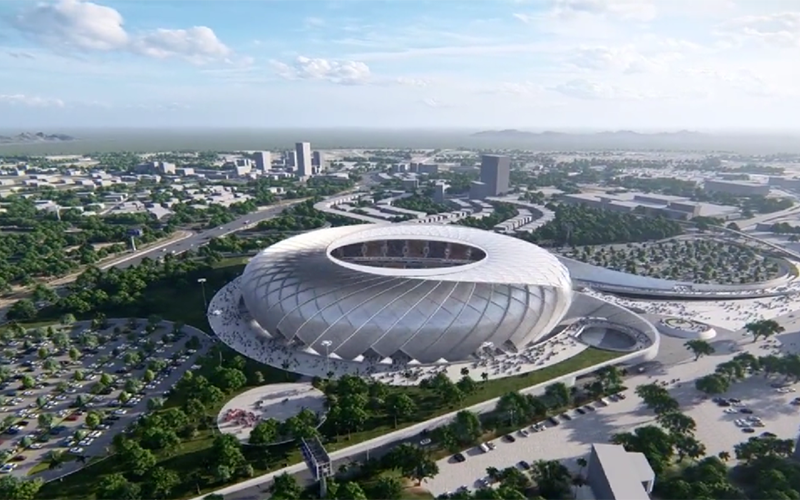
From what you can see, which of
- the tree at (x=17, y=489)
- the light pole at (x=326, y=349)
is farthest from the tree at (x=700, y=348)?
the tree at (x=17, y=489)

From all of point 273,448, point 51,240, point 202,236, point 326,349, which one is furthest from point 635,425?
point 51,240

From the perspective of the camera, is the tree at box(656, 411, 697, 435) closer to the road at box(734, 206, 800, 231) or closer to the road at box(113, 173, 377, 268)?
the road at box(113, 173, 377, 268)

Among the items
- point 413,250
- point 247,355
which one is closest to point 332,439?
point 247,355

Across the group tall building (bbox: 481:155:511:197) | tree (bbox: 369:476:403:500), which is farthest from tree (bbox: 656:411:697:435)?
tall building (bbox: 481:155:511:197)

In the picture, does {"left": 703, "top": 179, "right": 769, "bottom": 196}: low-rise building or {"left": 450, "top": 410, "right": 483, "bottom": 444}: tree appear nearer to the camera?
{"left": 450, "top": 410, "right": 483, "bottom": 444}: tree

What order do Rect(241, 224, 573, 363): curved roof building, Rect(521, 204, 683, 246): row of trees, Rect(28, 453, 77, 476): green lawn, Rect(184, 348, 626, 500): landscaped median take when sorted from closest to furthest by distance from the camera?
Rect(28, 453, 77, 476): green lawn < Rect(184, 348, 626, 500): landscaped median < Rect(241, 224, 573, 363): curved roof building < Rect(521, 204, 683, 246): row of trees

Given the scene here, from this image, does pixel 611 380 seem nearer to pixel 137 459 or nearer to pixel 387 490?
pixel 387 490

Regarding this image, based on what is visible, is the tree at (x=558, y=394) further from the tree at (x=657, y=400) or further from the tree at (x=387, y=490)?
the tree at (x=387, y=490)
